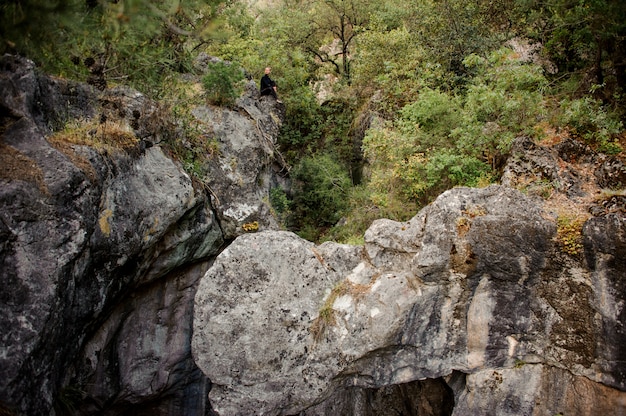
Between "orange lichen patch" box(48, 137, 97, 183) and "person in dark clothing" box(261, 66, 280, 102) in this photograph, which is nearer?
"orange lichen patch" box(48, 137, 97, 183)

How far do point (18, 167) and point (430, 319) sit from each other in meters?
6.57

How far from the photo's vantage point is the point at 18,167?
604 centimetres

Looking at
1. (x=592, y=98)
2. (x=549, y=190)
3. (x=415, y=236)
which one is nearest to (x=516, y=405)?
(x=415, y=236)

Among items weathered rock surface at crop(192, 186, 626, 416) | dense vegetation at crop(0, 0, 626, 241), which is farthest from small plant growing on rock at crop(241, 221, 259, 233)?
weathered rock surface at crop(192, 186, 626, 416)

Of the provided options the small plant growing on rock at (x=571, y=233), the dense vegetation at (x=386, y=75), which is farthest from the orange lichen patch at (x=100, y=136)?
the small plant growing on rock at (x=571, y=233)

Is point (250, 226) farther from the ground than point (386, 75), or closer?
closer

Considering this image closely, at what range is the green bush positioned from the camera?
12.1 m

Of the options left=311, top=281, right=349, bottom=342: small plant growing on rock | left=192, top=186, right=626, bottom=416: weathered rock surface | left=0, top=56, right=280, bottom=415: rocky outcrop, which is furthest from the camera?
left=311, top=281, right=349, bottom=342: small plant growing on rock

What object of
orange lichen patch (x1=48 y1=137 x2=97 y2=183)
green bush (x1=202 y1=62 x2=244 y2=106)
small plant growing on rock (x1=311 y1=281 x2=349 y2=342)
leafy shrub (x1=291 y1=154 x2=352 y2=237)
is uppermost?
orange lichen patch (x1=48 y1=137 x2=97 y2=183)

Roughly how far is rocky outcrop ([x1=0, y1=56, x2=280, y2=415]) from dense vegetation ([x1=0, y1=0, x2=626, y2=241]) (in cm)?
95

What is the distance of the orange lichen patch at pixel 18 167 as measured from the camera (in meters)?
5.93

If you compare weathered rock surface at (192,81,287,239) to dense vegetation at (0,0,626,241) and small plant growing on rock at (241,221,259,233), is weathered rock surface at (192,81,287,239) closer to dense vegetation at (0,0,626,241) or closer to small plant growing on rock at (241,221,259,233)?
small plant growing on rock at (241,221,259,233)

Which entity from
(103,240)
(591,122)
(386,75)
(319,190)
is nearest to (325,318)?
(103,240)

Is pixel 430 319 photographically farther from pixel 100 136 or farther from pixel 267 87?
pixel 267 87
